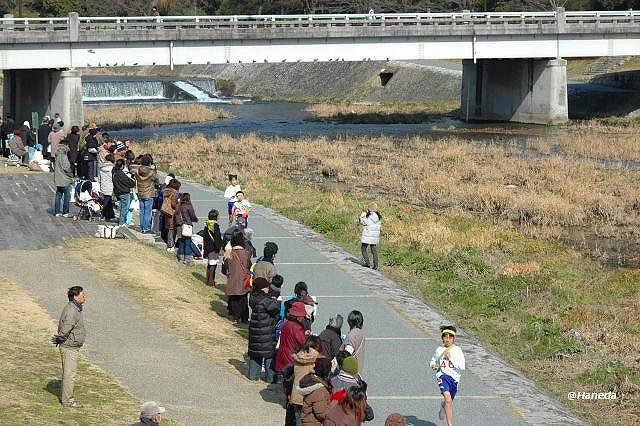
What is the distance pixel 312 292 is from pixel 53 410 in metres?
7.86

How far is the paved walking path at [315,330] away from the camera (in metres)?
13.8

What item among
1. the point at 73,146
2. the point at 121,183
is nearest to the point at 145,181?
the point at 121,183

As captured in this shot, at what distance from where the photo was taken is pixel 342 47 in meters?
60.6

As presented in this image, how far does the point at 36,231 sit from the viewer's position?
24094 mm

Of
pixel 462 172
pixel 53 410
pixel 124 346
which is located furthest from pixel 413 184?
pixel 53 410

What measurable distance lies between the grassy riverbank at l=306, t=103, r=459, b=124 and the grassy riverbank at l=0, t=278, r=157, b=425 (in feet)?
177

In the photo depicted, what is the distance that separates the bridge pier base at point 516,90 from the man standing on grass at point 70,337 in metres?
54.6

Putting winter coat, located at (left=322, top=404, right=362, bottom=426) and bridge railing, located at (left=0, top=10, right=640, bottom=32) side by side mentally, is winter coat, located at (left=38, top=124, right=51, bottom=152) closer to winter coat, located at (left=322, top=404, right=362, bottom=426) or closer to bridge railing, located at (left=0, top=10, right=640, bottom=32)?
bridge railing, located at (left=0, top=10, right=640, bottom=32)

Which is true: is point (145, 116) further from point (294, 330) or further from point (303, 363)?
point (303, 363)

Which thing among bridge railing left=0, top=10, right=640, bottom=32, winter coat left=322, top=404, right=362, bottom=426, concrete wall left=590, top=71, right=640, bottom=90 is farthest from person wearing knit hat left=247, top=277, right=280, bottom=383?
concrete wall left=590, top=71, right=640, bottom=90

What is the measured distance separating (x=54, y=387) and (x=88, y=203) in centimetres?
1230

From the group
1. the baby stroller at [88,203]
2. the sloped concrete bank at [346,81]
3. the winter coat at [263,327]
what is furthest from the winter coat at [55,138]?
the sloped concrete bank at [346,81]

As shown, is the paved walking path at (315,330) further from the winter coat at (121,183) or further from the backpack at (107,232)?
the winter coat at (121,183)

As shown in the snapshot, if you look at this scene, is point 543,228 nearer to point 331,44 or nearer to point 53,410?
point 53,410
